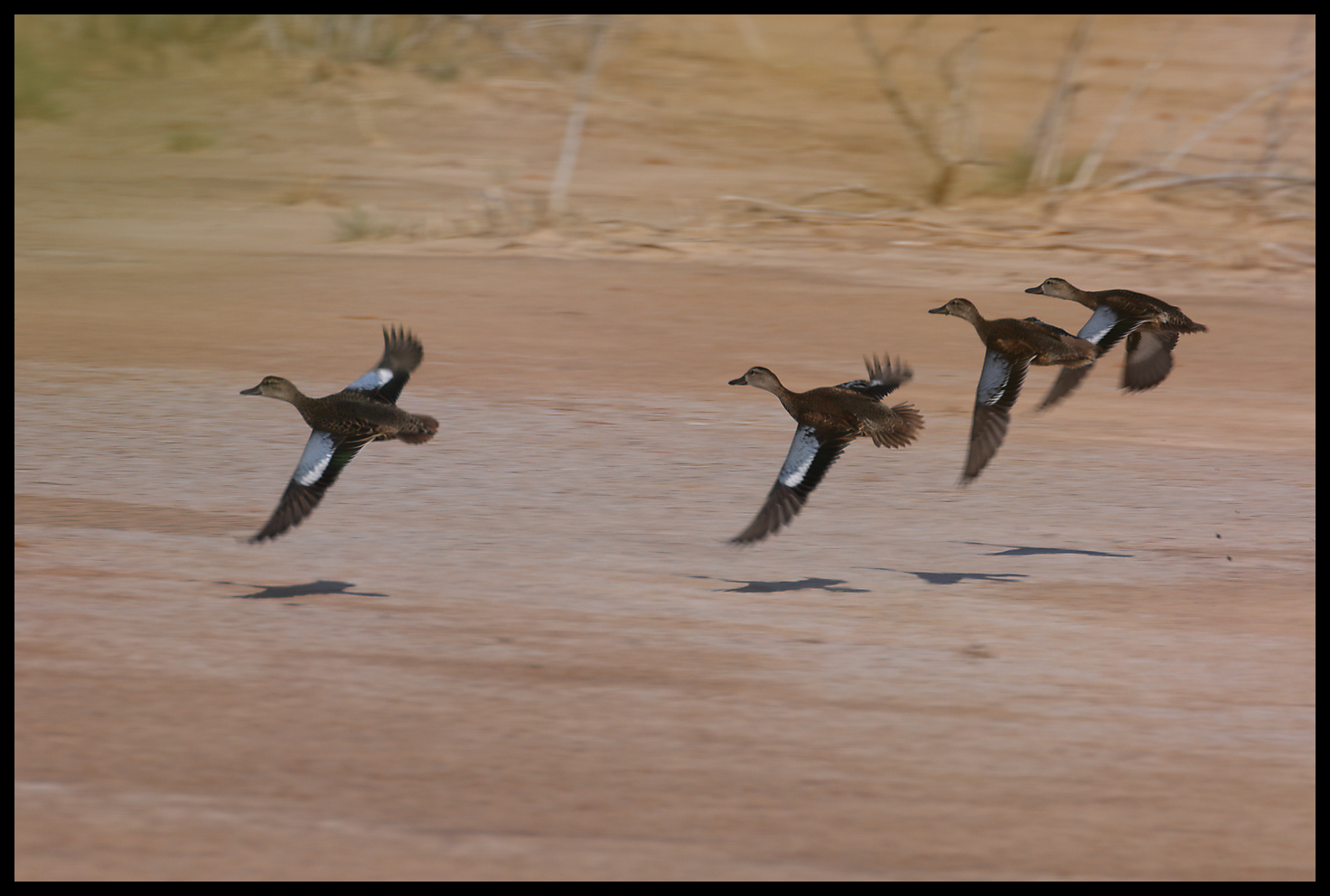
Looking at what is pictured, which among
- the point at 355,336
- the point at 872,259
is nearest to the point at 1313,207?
the point at 872,259

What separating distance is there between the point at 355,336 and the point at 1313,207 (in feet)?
27.2

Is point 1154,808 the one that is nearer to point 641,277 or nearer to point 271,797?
point 271,797

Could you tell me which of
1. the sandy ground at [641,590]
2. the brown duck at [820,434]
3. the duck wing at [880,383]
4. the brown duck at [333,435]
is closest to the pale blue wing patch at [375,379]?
the brown duck at [333,435]

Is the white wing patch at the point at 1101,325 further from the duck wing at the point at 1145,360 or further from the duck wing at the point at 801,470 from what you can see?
the duck wing at the point at 801,470

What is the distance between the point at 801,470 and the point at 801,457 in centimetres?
4

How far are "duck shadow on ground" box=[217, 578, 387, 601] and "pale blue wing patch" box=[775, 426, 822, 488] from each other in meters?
1.36

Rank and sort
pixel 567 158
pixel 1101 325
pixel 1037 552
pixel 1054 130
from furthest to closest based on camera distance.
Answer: pixel 567 158 → pixel 1054 130 → pixel 1037 552 → pixel 1101 325

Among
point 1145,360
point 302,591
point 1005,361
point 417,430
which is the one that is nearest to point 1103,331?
point 1145,360

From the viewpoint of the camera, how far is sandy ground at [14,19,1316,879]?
3.72 meters

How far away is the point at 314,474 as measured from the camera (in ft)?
15.4

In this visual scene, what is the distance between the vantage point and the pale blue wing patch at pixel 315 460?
470 cm

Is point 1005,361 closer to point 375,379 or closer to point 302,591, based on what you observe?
point 375,379

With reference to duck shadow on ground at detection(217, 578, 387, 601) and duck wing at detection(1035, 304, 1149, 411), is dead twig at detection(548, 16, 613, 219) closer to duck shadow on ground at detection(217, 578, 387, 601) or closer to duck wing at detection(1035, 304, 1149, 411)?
duck shadow on ground at detection(217, 578, 387, 601)

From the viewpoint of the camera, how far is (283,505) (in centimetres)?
466
